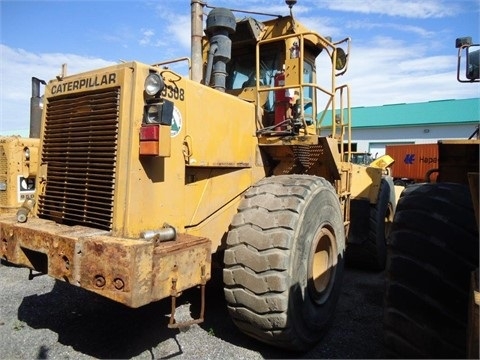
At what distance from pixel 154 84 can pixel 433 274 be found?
2.33 metres

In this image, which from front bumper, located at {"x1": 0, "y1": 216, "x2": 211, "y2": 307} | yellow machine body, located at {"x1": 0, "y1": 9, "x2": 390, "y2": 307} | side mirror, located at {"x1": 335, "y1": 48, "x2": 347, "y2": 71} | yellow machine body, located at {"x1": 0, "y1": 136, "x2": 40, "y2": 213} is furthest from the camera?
yellow machine body, located at {"x1": 0, "y1": 136, "x2": 40, "y2": 213}

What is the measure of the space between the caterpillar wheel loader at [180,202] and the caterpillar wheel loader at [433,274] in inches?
34.2

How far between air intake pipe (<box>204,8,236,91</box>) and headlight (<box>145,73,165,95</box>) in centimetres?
150

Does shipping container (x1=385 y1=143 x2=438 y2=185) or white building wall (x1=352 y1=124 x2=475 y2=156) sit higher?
white building wall (x1=352 y1=124 x2=475 y2=156)

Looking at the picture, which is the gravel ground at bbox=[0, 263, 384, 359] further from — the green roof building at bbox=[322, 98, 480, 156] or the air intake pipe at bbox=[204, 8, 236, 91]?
the green roof building at bbox=[322, 98, 480, 156]

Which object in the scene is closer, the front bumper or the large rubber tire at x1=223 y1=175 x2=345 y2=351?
the front bumper

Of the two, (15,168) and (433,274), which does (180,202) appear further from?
(15,168)

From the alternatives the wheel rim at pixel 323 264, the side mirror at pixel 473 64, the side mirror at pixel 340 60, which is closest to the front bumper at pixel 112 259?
the wheel rim at pixel 323 264

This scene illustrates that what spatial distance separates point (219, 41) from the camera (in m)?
4.28

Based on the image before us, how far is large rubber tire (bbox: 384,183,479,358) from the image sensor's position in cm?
245

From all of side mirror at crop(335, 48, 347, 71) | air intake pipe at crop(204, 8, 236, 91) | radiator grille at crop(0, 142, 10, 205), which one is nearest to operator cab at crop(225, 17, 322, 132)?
side mirror at crop(335, 48, 347, 71)

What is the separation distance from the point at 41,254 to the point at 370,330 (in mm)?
3145

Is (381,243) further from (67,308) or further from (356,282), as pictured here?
(67,308)

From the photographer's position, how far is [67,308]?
4.49m
